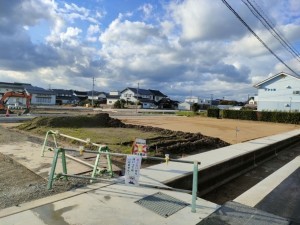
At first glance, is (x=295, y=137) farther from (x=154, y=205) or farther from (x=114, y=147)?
(x=154, y=205)

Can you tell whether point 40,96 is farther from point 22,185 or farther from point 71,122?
point 22,185

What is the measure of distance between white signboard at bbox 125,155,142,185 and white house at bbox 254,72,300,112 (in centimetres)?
4296

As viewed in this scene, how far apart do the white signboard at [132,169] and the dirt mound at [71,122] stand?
12.7 metres

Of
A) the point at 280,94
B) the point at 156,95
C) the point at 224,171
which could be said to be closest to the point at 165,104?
the point at 156,95

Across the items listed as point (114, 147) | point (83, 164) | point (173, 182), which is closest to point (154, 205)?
point (173, 182)

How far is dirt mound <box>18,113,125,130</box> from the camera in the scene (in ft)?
54.9

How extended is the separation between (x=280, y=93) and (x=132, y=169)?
44.4 metres

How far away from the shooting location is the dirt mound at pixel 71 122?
16734 millimetres

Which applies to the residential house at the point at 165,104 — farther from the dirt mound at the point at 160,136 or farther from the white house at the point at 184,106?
the dirt mound at the point at 160,136

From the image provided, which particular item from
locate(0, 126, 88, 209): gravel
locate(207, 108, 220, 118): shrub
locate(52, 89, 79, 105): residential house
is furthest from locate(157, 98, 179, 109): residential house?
locate(0, 126, 88, 209): gravel

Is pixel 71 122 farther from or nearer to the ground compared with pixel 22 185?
farther from the ground

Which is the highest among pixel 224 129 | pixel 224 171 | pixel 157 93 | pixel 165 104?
pixel 157 93

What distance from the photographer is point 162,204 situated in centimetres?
495

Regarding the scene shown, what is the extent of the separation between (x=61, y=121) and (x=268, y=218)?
14702 mm
